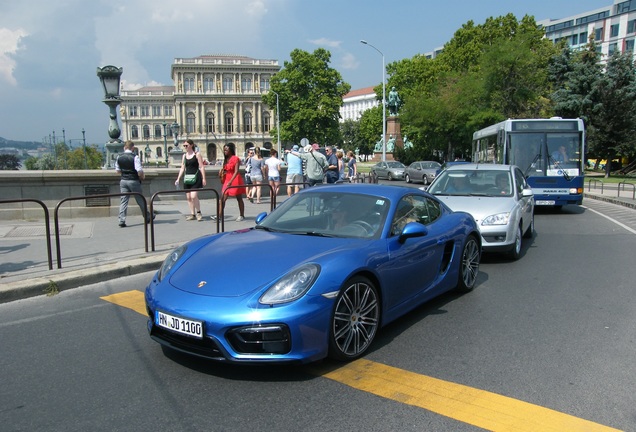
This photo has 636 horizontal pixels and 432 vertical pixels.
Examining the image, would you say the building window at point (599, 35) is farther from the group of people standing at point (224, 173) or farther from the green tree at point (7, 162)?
the group of people standing at point (224, 173)

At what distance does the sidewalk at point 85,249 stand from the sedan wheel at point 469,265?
171 inches

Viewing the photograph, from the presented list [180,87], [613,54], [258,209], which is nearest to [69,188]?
[258,209]

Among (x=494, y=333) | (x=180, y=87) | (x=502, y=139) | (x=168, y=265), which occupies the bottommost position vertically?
(x=494, y=333)

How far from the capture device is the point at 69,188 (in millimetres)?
12016

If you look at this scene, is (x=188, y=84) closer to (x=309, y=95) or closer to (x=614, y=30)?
(x=309, y=95)

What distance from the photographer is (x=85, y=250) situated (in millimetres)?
8281

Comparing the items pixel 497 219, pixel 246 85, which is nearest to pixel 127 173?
pixel 497 219

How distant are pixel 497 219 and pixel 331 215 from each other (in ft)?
13.0

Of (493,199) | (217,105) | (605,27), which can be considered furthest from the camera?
(217,105)

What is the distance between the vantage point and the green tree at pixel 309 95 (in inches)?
3059

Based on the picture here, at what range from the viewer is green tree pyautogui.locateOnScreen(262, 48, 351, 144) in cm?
7769

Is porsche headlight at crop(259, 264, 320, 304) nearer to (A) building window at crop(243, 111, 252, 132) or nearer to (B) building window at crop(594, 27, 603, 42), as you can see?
(B) building window at crop(594, 27, 603, 42)

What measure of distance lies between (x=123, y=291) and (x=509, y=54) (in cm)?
3710

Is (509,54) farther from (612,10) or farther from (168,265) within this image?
(612,10)
